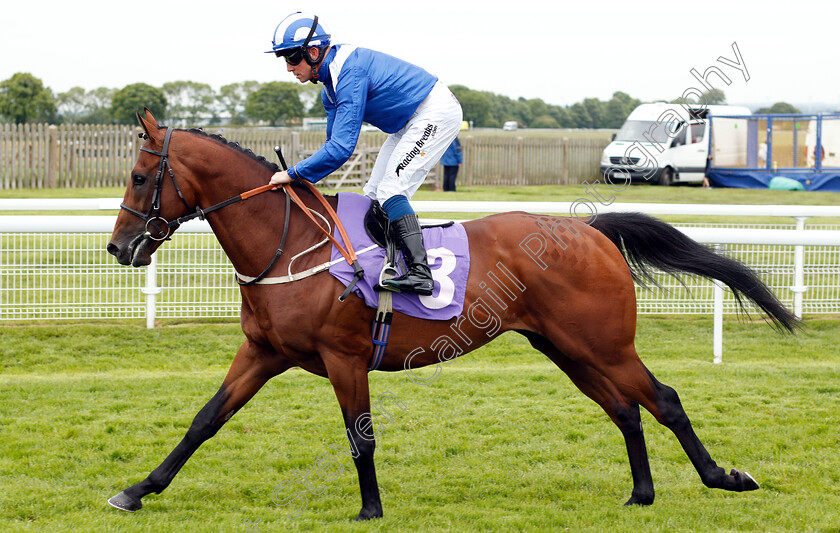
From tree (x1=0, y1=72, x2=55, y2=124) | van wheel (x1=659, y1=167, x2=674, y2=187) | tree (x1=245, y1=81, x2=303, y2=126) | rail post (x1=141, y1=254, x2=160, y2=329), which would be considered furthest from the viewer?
tree (x1=245, y1=81, x2=303, y2=126)

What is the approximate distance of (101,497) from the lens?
3809mm

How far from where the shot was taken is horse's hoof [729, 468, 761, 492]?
382 cm

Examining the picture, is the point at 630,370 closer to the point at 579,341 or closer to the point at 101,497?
the point at 579,341

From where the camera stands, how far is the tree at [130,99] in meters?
29.1

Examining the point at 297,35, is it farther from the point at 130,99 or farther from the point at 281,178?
the point at 130,99

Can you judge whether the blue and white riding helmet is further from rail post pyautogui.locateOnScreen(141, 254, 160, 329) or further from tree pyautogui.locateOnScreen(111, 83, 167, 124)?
tree pyautogui.locateOnScreen(111, 83, 167, 124)

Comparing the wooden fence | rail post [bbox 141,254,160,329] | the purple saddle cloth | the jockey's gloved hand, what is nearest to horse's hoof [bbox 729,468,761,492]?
the purple saddle cloth

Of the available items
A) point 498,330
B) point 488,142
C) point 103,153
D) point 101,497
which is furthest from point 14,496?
point 488,142

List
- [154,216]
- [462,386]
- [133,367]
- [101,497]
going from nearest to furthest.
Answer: [154,216], [101,497], [462,386], [133,367]

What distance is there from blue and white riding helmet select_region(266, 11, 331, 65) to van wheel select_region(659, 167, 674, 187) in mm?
18054

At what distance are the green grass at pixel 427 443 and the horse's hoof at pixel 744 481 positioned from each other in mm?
64

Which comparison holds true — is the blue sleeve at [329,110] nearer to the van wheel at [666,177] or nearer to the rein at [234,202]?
the rein at [234,202]

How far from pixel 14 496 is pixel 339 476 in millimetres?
1446

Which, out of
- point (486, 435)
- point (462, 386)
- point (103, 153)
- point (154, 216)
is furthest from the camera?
point (103, 153)
